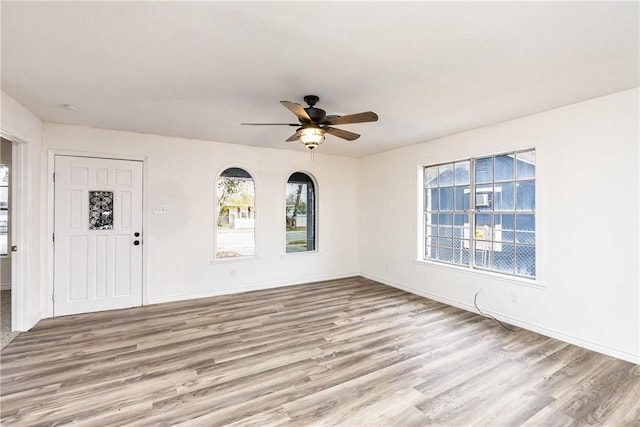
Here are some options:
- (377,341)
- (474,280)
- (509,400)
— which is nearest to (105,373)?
(377,341)

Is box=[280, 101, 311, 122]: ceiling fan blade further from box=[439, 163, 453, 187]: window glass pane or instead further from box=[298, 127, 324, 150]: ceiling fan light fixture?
box=[439, 163, 453, 187]: window glass pane

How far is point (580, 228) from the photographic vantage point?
10.6 ft

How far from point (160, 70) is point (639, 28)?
3.44 m

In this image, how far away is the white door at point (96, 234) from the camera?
161 inches

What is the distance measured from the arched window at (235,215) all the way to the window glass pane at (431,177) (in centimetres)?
304

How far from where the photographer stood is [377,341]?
329 cm

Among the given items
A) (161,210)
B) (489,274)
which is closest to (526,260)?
(489,274)

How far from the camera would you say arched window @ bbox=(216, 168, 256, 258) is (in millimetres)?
5250

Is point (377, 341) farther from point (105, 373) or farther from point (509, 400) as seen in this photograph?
point (105, 373)

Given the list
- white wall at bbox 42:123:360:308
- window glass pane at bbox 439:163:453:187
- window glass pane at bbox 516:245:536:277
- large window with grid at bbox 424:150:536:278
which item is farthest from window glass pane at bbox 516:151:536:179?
white wall at bbox 42:123:360:308

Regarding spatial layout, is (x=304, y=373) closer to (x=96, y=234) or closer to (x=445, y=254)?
(x=445, y=254)

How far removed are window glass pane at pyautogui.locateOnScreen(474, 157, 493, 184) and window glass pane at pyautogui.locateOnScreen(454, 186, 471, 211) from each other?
24cm

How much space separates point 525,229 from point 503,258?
503 millimetres

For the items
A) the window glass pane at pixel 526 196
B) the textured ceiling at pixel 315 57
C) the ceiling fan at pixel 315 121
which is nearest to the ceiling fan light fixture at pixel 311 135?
the ceiling fan at pixel 315 121
